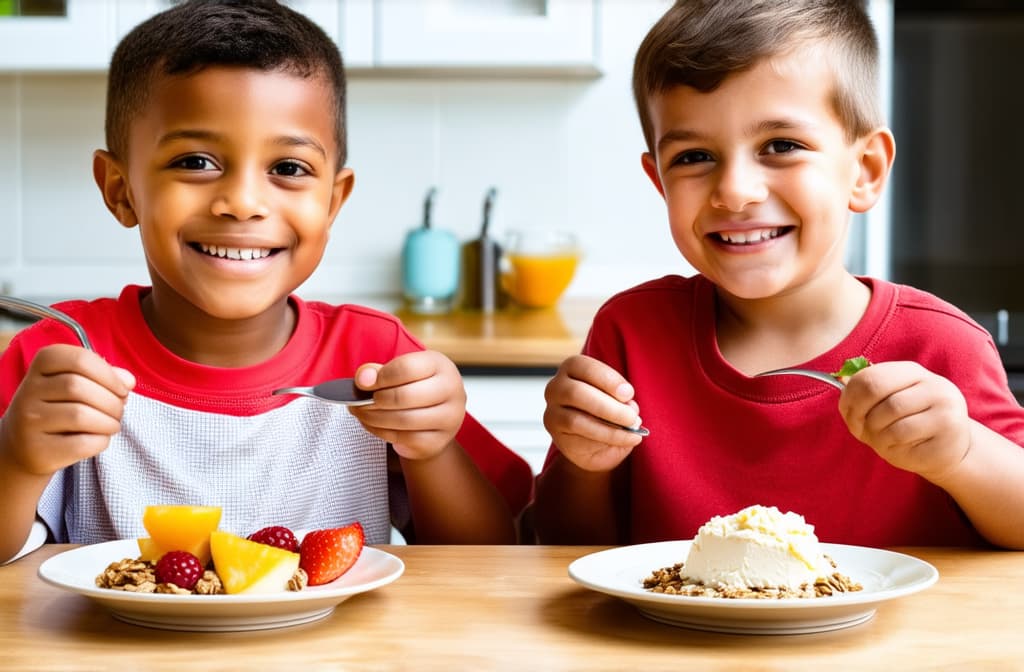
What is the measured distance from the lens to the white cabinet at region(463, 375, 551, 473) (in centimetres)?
232

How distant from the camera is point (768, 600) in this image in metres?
0.77

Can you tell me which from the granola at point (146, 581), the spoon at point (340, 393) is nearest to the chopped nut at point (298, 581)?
the granola at point (146, 581)

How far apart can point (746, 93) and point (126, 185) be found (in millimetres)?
655

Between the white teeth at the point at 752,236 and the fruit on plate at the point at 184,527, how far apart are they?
571mm

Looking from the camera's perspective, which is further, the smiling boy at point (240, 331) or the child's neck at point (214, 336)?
the child's neck at point (214, 336)

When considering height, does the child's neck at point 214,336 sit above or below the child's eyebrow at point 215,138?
below

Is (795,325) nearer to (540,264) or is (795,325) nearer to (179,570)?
(179,570)

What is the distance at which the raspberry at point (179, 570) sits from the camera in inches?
32.9

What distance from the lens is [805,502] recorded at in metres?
1.26

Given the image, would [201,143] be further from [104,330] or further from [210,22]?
[104,330]

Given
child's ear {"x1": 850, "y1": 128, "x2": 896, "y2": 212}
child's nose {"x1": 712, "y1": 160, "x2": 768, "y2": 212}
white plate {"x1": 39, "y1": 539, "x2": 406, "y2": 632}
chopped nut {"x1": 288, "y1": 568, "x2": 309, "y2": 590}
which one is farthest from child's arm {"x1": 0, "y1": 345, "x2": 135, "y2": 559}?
child's ear {"x1": 850, "y1": 128, "x2": 896, "y2": 212}

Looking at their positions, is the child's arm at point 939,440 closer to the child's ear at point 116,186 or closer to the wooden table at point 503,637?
the wooden table at point 503,637

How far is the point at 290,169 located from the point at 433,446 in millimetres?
342

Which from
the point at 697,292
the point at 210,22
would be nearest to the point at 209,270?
the point at 210,22
